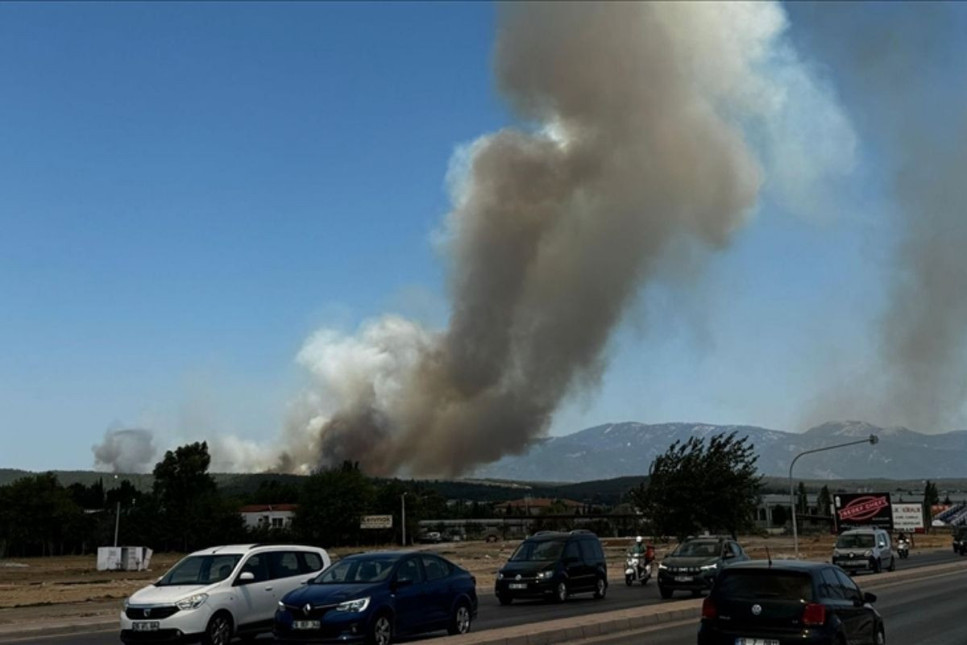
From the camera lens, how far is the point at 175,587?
56.0 feet

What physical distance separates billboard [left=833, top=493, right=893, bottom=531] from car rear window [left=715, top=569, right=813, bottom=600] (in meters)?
85.9

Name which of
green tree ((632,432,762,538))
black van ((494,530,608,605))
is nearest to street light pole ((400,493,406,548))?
green tree ((632,432,762,538))

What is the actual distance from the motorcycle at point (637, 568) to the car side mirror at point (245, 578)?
946 inches

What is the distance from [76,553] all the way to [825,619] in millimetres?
117804

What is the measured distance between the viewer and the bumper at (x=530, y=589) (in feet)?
89.6

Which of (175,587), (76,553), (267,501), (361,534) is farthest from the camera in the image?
(267,501)

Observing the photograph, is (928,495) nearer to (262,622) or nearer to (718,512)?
(718,512)

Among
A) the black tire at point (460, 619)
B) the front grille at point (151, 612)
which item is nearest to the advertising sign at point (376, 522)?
the black tire at point (460, 619)

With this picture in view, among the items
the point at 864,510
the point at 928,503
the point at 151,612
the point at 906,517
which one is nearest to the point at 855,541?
the point at 151,612

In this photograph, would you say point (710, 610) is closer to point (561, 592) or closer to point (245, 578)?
point (245, 578)

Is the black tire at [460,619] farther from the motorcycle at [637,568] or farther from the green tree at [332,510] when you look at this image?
the green tree at [332,510]

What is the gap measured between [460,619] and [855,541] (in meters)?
31.3

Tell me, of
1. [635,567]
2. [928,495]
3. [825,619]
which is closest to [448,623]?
[825,619]

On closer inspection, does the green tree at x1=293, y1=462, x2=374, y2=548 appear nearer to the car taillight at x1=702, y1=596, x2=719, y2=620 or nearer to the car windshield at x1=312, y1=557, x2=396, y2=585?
the car windshield at x1=312, y1=557, x2=396, y2=585
